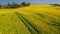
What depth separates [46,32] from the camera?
26969mm

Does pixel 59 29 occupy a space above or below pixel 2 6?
above

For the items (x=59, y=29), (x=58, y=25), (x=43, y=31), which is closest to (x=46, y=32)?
(x=43, y=31)

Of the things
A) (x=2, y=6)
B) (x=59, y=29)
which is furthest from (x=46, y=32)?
(x=2, y=6)

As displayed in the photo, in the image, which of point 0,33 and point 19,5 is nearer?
point 0,33

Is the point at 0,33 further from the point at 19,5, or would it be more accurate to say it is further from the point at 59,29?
the point at 19,5

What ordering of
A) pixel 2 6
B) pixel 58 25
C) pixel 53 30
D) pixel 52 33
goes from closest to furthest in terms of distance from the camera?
pixel 52 33 < pixel 53 30 < pixel 58 25 < pixel 2 6

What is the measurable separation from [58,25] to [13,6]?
1965 inches

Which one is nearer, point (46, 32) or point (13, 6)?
point (46, 32)

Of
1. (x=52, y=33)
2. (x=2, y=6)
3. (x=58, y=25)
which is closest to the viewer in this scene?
(x=52, y=33)

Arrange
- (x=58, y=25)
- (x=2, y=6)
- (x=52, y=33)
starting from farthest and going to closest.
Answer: (x=2, y=6), (x=58, y=25), (x=52, y=33)

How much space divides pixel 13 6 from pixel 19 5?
2926 millimetres

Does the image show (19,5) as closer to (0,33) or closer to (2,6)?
(2,6)

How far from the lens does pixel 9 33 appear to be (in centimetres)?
2739

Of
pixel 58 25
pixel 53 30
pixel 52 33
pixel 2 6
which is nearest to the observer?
pixel 52 33
